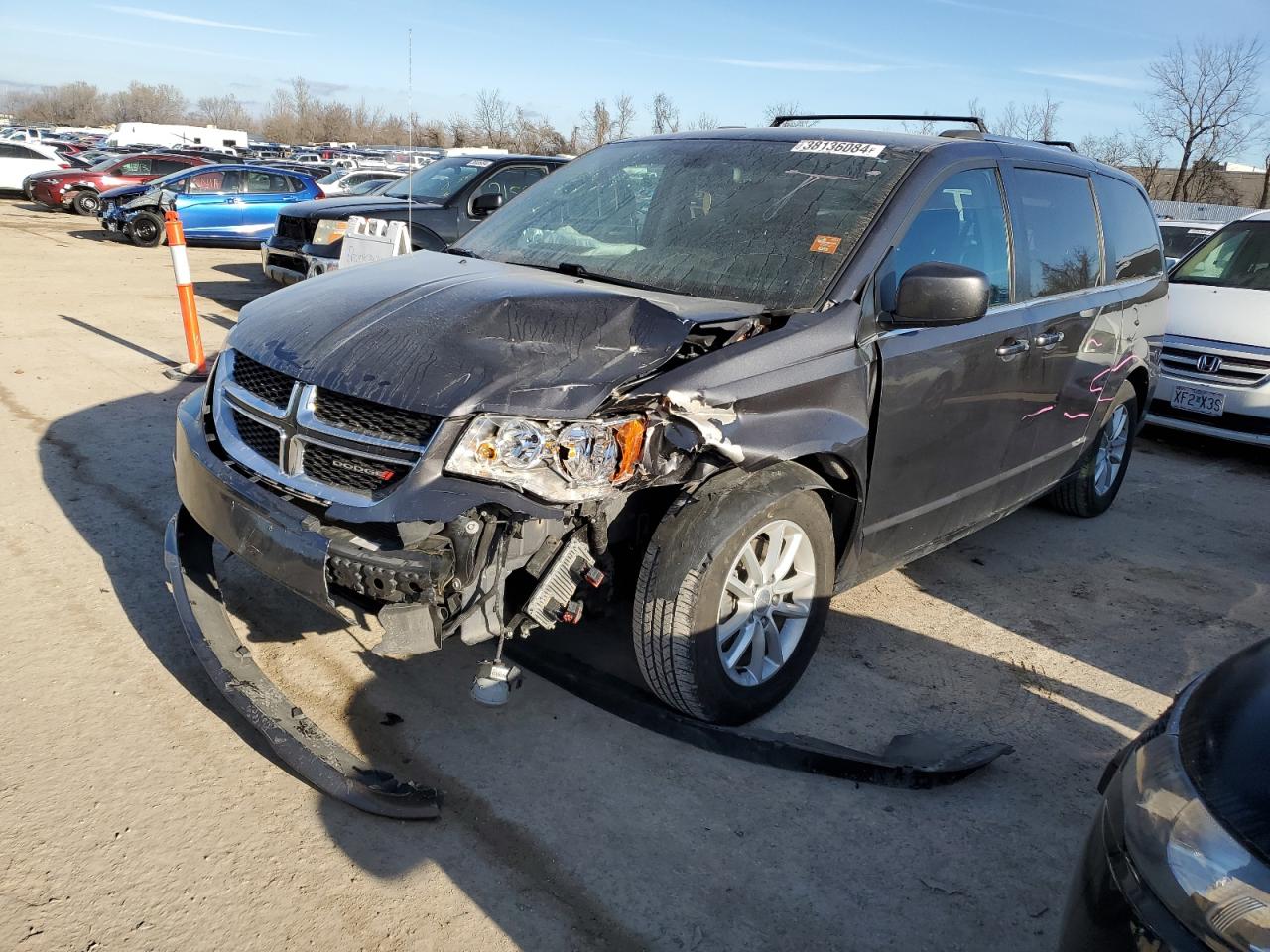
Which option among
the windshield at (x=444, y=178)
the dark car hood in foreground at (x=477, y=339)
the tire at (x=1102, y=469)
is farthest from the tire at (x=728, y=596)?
the windshield at (x=444, y=178)

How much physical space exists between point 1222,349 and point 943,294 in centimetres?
536

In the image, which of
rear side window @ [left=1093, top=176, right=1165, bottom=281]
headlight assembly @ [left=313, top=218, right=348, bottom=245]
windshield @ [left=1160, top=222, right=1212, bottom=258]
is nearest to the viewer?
rear side window @ [left=1093, top=176, right=1165, bottom=281]

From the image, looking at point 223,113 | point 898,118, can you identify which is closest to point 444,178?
point 898,118

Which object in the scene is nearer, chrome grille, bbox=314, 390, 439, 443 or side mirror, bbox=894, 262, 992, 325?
chrome grille, bbox=314, 390, 439, 443

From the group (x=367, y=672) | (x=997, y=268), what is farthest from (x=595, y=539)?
(x=997, y=268)

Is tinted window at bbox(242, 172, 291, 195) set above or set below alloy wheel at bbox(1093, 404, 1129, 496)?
above

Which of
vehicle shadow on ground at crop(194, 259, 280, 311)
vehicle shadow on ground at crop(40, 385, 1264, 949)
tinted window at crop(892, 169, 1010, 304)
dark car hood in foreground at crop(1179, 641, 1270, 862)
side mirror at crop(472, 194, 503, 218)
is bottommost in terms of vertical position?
vehicle shadow on ground at crop(194, 259, 280, 311)

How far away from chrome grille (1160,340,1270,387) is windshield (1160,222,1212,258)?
503cm

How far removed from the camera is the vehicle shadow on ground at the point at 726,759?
8.43 feet

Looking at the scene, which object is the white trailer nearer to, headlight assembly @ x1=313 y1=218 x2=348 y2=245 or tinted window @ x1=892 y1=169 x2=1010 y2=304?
headlight assembly @ x1=313 y1=218 x2=348 y2=245

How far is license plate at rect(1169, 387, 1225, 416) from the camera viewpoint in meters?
7.22

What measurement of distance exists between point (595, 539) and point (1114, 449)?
4.12 m

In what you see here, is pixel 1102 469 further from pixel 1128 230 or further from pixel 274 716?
pixel 274 716

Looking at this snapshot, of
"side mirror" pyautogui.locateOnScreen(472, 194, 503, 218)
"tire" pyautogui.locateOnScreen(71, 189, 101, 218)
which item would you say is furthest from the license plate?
"tire" pyautogui.locateOnScreen(71, 189, 101, 218)
